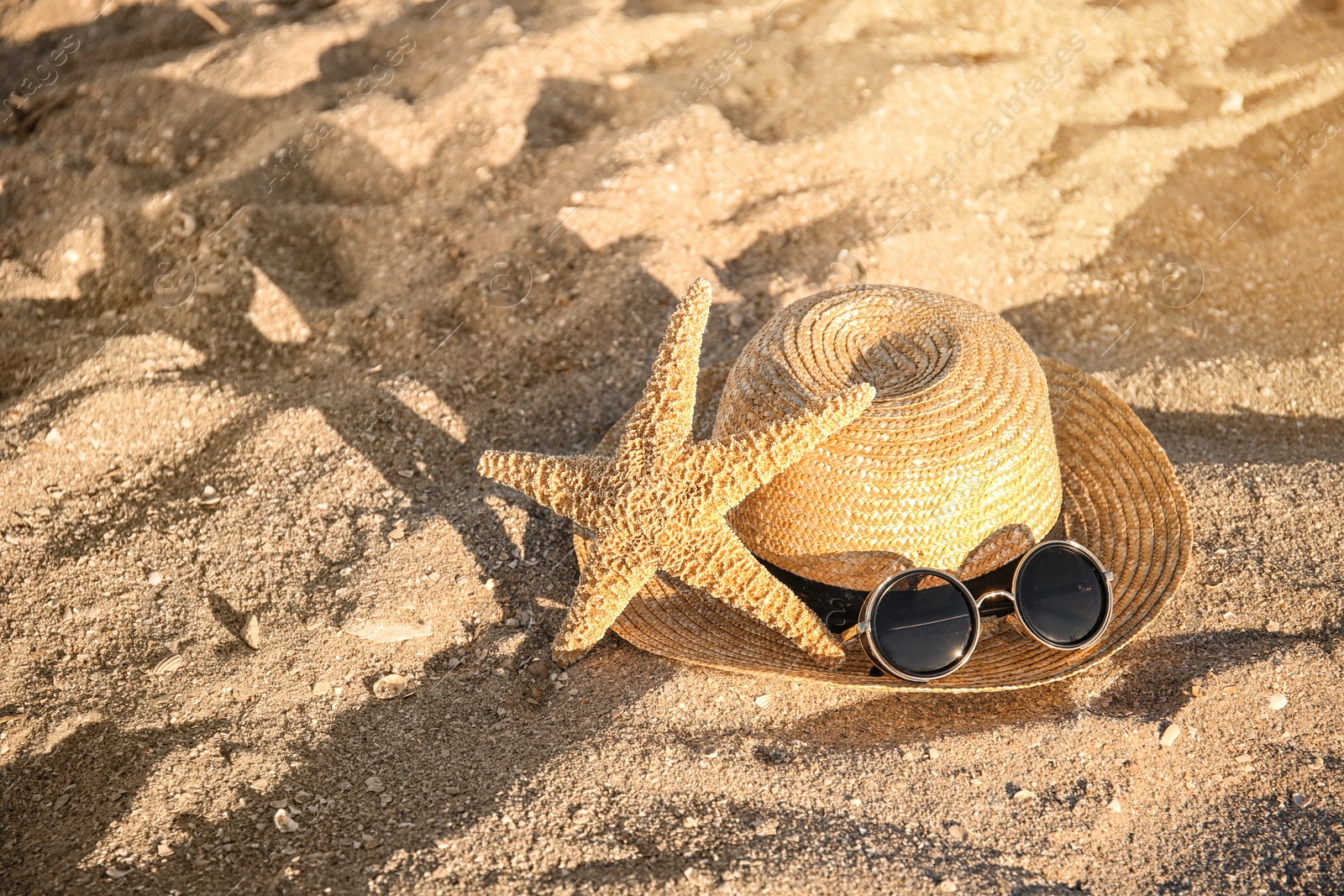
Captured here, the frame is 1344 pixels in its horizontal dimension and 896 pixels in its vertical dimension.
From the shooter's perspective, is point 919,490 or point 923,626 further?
point 919,490

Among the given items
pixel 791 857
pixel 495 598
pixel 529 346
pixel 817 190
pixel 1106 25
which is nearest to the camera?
pixel 791 857

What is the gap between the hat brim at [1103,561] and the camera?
2998 mm

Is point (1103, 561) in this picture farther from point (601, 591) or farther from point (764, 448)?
point (601, 591)

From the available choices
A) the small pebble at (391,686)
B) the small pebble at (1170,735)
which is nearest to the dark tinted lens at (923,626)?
the small pebble at (1170,735)

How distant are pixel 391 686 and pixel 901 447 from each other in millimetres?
1850

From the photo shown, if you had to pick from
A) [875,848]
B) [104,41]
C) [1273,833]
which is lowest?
[1273,833]

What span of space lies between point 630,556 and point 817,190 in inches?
115

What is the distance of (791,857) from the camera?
2588 mm

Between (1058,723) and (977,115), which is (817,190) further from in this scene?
(1058,723)

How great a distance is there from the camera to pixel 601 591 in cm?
309

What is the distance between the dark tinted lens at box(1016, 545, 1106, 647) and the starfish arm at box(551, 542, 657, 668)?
118 cm

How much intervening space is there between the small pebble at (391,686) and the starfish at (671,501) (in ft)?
1.80

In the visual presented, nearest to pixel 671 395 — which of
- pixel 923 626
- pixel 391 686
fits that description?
pixel 923 626

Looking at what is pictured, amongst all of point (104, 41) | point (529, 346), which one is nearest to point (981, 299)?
point (529, 346)
